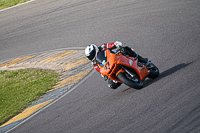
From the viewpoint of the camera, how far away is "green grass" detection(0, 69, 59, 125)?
9.88 m

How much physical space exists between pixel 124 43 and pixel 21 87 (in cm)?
412

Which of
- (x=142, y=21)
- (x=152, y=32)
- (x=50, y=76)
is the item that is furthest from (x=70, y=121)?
(x=142, y=21)

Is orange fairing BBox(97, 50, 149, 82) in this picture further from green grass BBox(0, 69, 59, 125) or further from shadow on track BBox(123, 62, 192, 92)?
green grass BBox(0, 69, 59, 125)

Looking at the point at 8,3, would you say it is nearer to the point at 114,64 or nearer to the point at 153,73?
the point at 114,64

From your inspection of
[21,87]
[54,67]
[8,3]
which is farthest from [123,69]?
[8,3]

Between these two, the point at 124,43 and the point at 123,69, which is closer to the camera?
the point at 123,69

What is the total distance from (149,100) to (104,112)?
3.72ft

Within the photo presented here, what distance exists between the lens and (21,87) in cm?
1134

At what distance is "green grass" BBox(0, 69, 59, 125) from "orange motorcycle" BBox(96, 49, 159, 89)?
3.42 meters

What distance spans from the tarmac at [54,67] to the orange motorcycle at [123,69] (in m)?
2.49

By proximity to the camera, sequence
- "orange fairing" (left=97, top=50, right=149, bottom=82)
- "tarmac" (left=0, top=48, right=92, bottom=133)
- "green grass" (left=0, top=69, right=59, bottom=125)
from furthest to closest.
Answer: "green grass" (left=0, top=69, right=59, bottom=125) < "tarmac" (left=0, top=48, right=92, bottom=133) < "orange fairing" (left=97, top=50, right=149, bottom=82)

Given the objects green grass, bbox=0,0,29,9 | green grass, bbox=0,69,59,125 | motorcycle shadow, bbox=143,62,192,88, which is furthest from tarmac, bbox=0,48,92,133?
green grass, bbox=0,0,29,9

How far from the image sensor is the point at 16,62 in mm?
13406

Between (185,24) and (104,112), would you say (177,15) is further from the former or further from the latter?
(104,112)
